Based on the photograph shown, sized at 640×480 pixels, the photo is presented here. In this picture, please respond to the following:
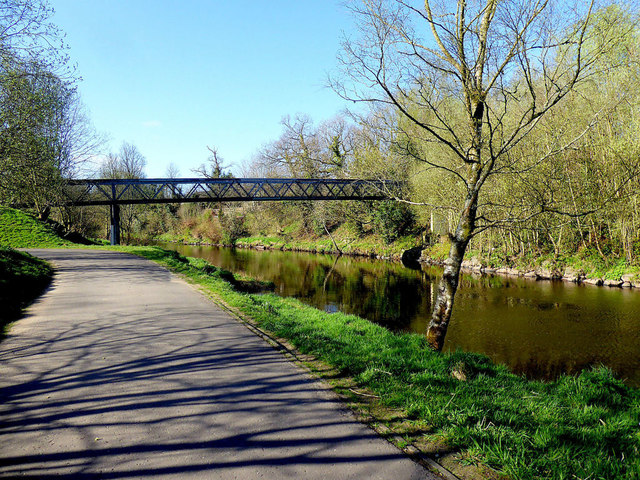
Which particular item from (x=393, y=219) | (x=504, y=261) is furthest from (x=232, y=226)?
(x=504, y=261)

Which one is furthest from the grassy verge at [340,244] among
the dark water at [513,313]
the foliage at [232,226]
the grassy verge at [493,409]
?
the grassy verge at [493,409]

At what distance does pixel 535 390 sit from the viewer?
6.03 m

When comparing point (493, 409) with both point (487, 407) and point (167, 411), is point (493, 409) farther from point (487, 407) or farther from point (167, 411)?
point (167, 411)

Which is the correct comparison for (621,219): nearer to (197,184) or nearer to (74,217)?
(197,184)

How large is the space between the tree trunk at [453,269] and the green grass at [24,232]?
22.9 m

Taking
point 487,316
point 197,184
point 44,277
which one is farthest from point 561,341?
point 197,184

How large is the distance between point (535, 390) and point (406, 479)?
3920 millimetres

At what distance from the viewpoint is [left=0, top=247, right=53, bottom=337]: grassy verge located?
802cm

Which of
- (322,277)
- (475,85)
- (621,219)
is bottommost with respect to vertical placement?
(322,277)

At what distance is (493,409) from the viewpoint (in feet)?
14.3

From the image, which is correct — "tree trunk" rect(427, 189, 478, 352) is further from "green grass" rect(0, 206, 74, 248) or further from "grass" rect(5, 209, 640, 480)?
"green grass" rect(0, 206, 74, 248)

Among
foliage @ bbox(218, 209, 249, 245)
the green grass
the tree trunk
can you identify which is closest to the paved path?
the tree trunk

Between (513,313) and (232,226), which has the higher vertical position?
(232,226)

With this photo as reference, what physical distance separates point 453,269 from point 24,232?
25289 mm
